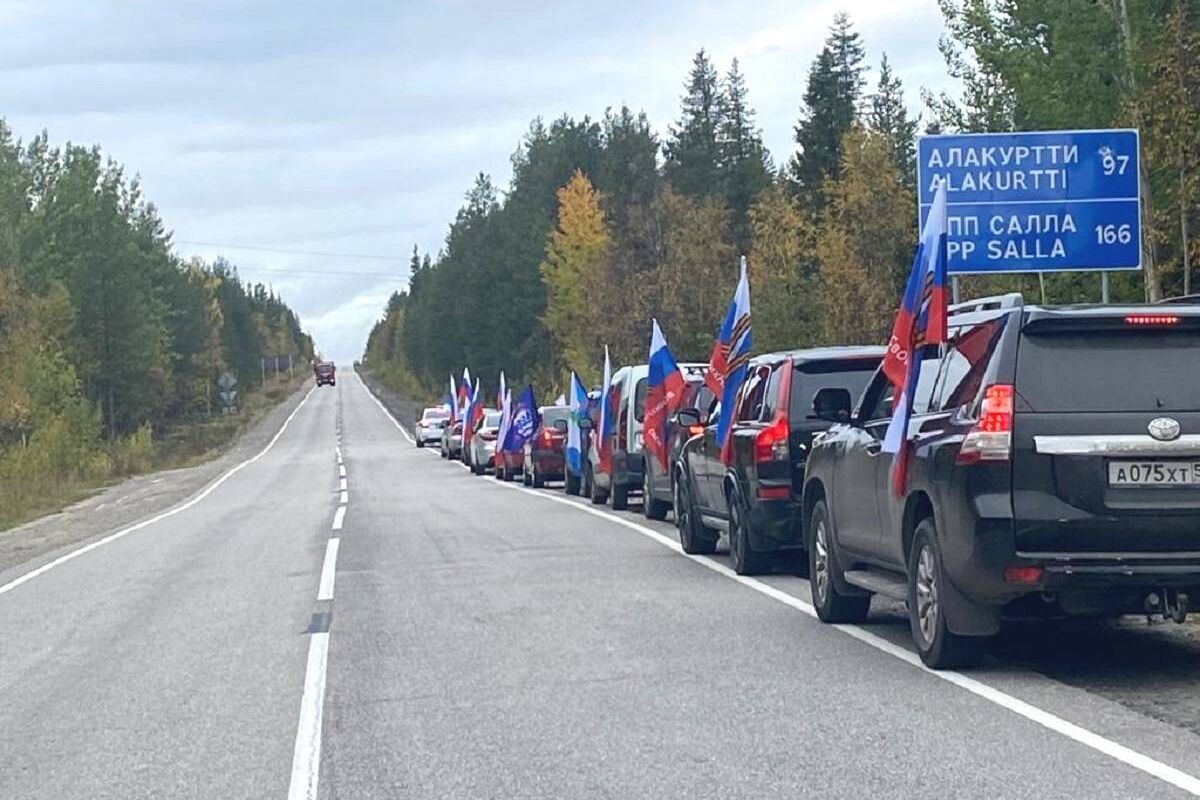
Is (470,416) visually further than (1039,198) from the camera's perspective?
Yes

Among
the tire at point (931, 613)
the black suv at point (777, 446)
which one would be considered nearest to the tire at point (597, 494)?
the black suv at point (777, 446)

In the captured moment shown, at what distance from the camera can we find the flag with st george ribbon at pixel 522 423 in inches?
1460

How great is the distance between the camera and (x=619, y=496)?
2559 centimetres

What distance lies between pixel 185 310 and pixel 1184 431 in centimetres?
10581

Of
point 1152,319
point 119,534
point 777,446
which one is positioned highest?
point 1152,319

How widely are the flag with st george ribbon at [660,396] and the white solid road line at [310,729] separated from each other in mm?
9525

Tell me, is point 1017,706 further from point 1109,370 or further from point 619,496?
point 619,496

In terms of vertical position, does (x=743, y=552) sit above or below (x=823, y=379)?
below

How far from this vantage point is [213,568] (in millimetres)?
18922

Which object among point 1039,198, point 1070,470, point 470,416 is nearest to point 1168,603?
point 1070,470

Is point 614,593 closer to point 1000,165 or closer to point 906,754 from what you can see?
point 906,754

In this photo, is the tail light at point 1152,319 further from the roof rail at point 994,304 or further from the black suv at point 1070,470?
the roof rail at point 994,304

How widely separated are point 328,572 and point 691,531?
360 cm

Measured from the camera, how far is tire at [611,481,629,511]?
25.5m
